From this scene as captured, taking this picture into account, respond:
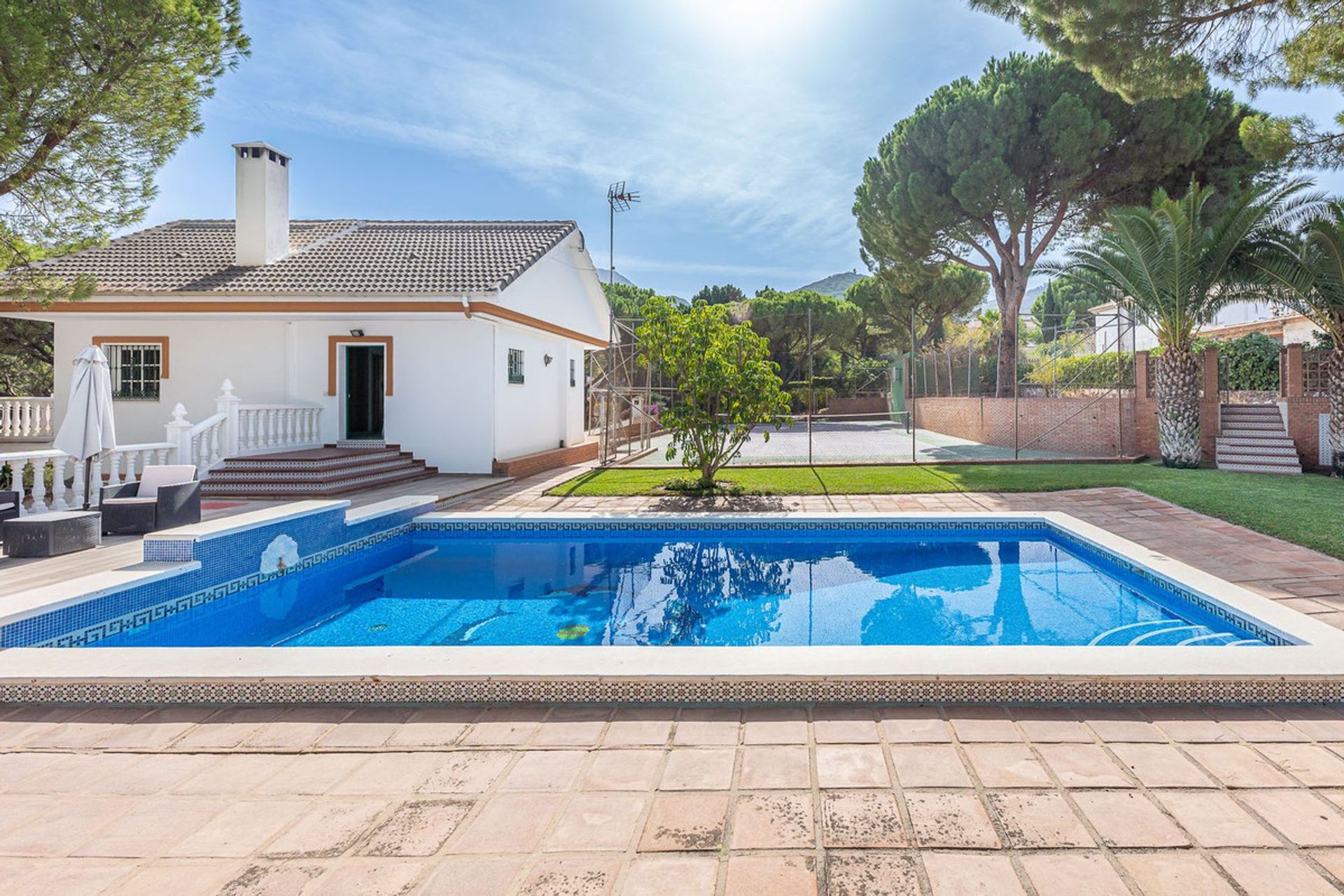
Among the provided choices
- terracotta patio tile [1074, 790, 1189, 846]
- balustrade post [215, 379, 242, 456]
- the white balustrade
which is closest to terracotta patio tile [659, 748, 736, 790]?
terracotta patio tile [1074, 790, 1189, 846]

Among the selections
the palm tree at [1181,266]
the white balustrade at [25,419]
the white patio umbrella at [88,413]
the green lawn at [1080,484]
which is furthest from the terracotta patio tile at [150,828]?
the palm tree at [1181,266]

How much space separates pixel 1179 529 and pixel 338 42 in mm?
15962

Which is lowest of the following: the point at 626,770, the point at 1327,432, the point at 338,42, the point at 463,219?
the point at 626,770

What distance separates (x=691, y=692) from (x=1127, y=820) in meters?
1.82

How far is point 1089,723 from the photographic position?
10.1 feet

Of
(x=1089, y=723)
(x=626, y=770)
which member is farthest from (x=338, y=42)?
(x=1089, y=723)

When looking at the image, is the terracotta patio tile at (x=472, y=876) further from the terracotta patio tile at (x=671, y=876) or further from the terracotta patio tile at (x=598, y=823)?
the terracotta patio tile at (x=671, y=876)

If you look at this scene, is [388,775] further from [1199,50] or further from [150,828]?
[1199,50]

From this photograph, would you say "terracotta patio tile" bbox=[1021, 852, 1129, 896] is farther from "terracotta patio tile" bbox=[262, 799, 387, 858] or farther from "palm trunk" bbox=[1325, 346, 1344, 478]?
"palm trunk" bbox=[1325, 346, 1344, 478]

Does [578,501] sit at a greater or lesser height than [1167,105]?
lesser

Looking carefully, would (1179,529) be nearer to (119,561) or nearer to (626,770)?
(626,770)

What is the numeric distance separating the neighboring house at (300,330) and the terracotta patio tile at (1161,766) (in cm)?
1135

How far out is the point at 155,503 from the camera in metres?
7.25

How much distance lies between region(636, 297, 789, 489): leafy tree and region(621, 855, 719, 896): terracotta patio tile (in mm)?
8062
